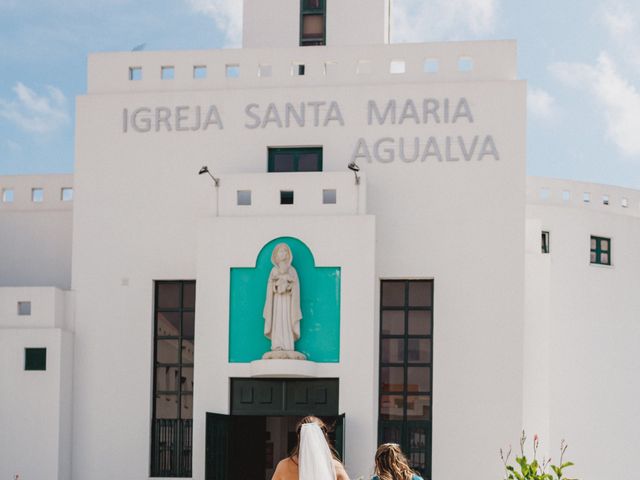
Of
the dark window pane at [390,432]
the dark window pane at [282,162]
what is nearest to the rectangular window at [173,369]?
the dark window pane at [282,162]

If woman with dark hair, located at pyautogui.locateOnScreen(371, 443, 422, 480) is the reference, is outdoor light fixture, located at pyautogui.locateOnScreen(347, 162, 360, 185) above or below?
above

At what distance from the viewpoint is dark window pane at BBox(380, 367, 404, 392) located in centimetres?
2070

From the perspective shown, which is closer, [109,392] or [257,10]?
[109,392]

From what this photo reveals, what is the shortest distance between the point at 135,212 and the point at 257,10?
632 centimetres

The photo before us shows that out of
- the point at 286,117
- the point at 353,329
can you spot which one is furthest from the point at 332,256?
the point at 286,117

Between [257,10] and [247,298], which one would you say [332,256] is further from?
[257,10]

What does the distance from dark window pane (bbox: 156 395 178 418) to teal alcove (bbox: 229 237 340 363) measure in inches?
87.7

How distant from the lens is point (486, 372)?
66.5 ft

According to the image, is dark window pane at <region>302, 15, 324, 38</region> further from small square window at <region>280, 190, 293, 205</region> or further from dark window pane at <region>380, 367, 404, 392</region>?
dark window pane at <region>380, 367, 404, 392</region>

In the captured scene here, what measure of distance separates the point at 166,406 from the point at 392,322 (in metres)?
4.51

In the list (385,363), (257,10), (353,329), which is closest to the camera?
(353,329)

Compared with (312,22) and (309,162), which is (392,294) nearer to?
(309,162)

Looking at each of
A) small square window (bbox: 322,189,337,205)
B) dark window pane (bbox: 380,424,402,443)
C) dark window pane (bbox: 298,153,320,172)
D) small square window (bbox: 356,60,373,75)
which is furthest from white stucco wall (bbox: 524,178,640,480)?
small square window (bbox: 322,189,337,205)

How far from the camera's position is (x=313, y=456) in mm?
8523
